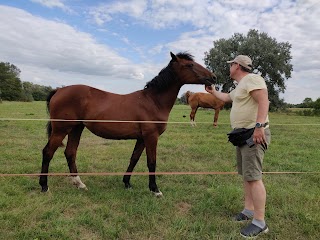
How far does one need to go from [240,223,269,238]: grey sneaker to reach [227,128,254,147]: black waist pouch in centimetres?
94

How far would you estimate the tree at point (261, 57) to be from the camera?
32031 mm

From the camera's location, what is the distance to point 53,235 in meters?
3.15

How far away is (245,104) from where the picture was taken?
3.29 meters

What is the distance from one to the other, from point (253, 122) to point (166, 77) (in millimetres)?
1903

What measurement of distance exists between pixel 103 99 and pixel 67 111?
1.97ft

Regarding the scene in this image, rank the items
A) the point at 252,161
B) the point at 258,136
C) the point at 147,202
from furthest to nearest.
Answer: the point at 147,202
the point at 252,161
the point at 258,136

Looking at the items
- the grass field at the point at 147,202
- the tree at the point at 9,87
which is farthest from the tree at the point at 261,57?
the tree at the point at 9,87

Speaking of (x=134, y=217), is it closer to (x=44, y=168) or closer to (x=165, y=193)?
(x=165, y=193)

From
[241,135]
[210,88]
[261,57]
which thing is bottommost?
[241,135]

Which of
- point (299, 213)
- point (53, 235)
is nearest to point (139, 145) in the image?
point (53, 235)

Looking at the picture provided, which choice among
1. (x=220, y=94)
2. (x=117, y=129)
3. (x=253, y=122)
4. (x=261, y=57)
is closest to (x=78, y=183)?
(x=117, y=129)

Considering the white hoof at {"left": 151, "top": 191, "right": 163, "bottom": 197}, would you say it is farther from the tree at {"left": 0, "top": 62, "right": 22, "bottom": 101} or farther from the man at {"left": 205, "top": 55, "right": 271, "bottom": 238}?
the tree at {"left": 0, "top": 62, "right": 22, "bottom": 101}

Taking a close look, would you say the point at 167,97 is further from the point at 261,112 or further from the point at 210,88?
the point at 261,112

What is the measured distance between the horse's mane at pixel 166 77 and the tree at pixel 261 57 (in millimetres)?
27189
